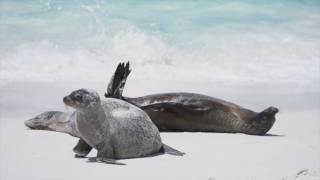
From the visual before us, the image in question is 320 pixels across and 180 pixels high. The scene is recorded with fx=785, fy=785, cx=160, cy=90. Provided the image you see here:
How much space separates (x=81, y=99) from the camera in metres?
5.68

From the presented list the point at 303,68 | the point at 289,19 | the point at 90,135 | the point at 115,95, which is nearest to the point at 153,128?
the point at 90,135

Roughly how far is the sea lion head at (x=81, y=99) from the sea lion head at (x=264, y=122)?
2.37 meters

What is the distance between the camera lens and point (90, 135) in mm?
5816

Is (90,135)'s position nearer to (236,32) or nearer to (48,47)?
(48,47)

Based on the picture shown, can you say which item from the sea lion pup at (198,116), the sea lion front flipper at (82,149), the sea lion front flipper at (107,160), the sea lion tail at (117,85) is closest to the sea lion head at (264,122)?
the sea lion pup at (198,116)

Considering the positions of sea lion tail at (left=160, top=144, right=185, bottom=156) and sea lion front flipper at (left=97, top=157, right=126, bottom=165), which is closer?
sea lion front flipper at (left=97, top=157, right=126, bottom=165)

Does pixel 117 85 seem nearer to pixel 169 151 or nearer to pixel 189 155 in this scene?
pixel 169 151

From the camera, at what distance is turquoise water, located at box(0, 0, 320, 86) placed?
1405cm

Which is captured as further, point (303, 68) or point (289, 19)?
point (289, 19)

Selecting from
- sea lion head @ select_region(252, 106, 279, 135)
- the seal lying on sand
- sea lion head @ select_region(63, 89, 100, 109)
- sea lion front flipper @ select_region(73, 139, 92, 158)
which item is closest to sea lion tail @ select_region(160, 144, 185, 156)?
the seal lying on sand

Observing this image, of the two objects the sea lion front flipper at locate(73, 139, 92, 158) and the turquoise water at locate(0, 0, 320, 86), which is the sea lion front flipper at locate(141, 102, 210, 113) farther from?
the turquoise water at locate(0, 0, 320, 86)

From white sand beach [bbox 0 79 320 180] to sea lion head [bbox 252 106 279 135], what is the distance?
0.08 meters

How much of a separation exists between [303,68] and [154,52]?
294 centimetres

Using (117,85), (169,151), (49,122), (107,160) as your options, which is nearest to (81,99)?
(107,160)
